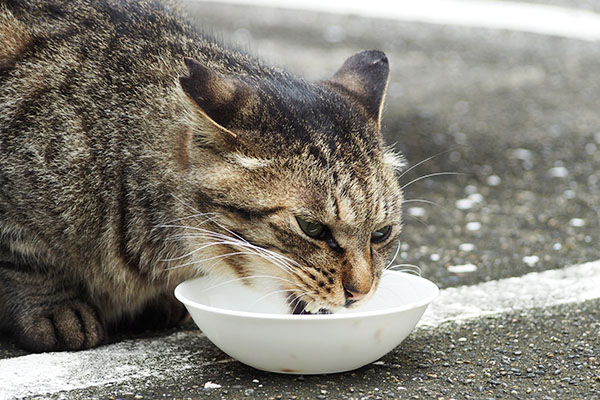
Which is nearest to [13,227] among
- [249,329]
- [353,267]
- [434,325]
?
[249,329]

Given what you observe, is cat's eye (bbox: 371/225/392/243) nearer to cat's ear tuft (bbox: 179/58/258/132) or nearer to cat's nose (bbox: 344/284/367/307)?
cat's nose (bbox: 344/284/367/307)

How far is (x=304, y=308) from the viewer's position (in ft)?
9.30

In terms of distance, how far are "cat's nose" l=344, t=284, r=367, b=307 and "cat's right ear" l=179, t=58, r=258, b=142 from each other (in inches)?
24.6

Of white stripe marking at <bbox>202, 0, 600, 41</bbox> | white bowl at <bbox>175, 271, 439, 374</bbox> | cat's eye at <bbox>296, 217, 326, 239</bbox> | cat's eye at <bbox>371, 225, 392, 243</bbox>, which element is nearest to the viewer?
white bowl at <bbox>175, 271, 439, 374</bbox>

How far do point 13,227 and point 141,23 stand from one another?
3.09 ft

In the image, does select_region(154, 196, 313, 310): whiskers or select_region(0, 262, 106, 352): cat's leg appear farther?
select_region(0, 262, 106, 352): cat's leg

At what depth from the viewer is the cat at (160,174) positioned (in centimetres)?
276

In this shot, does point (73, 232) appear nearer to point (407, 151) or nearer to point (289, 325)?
point (289, 325)

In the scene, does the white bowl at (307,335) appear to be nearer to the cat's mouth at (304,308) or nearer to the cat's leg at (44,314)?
the cat's mouth at (304,308)

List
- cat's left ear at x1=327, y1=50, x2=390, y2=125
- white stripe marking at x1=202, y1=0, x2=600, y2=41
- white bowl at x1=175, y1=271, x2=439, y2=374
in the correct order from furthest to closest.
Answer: white stripe marking at x1=202, y1=0, x2=600, y2=41
cat's left ear at x1=327, y1=50, x2=390, y2=125
white bowl at x1=175, y1=271, x2=439, y2=374

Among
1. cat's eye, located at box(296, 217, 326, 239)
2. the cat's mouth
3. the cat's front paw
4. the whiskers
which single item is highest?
cat's eye, located at box(296, 217, 326, 239)

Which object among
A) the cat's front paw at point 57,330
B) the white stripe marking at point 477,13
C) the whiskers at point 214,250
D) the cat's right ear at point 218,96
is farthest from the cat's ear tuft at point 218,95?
the white stripe marking at point 477,13

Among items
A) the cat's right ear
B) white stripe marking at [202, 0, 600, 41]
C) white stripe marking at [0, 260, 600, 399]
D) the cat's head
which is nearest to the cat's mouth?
the cat's head

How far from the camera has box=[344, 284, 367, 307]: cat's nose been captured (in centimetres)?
272
